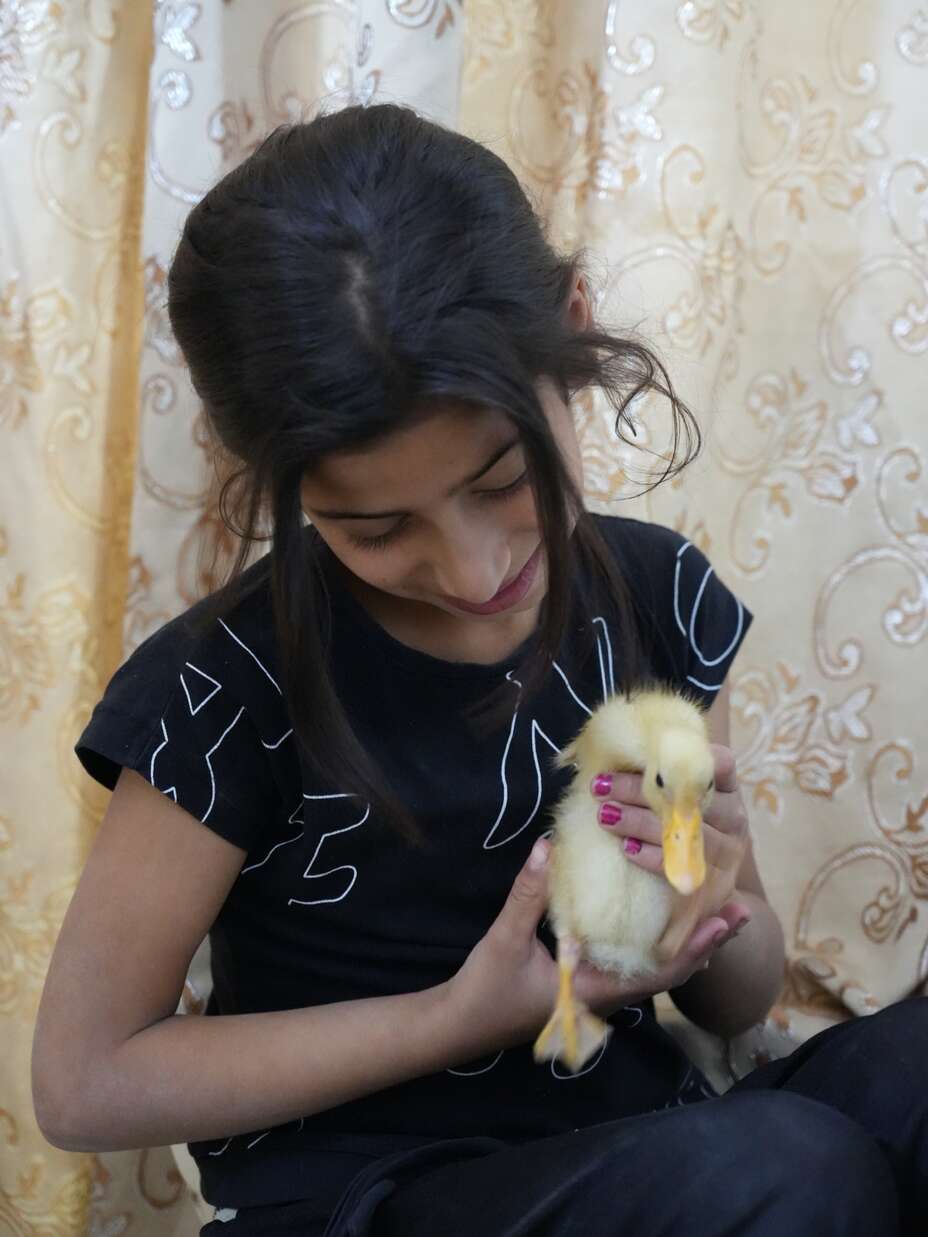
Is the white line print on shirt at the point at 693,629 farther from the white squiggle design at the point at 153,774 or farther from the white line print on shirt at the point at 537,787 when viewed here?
the white squiggle design at the point at 153,774

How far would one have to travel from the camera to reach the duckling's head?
0.71m

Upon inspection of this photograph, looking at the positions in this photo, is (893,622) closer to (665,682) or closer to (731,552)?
(731,552)

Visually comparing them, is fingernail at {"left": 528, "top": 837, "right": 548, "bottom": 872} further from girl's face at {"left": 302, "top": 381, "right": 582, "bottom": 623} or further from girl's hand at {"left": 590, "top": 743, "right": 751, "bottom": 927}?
girl's face at {"left": 302, "top": 381, "right": 582, "bottom": 623}

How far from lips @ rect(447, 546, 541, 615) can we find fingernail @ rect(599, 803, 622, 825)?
0.14 meters

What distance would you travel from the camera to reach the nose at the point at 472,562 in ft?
2.40

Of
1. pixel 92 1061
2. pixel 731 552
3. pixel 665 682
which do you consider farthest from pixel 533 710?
pixel 731 552

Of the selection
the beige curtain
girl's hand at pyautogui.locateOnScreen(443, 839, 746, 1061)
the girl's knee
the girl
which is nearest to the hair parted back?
the girl

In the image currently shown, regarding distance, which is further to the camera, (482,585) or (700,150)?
(700,150)

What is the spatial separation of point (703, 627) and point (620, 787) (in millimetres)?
266

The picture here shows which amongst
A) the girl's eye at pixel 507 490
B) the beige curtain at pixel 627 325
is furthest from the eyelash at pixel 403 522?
the beige curtain at pixel 627 325

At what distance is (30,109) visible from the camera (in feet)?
3.79

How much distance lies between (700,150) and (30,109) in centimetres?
66

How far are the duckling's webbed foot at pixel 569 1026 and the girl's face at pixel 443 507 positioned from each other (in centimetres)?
22

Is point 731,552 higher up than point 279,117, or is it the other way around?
point 279,117
